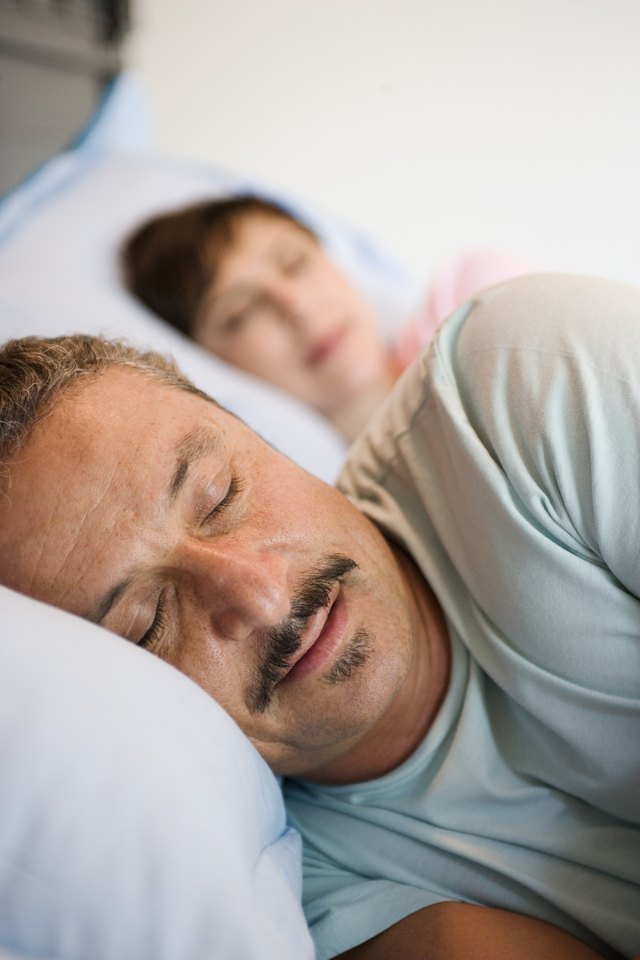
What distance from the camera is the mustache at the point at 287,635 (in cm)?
75

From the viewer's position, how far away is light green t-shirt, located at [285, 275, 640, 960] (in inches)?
30.3

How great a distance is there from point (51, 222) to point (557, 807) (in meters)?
1.18

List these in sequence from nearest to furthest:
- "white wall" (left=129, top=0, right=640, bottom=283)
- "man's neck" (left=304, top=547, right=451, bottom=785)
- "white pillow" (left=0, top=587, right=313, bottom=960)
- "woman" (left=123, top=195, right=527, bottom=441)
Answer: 1. "white pillow" (left=0, top=587, right=313, bottom=960)
2. "man's neck" (left=304, top=547, right=451, bottom=785)
3. "woman" (left=123, top=195, right=527, bottom=441)
4. "white wall" (left=129, top=0, right=640, bottom=283)

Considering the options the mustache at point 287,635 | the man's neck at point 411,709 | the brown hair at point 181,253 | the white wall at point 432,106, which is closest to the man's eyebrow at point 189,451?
the mustache at point 287,635

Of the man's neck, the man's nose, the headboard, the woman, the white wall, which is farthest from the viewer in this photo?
the white wall

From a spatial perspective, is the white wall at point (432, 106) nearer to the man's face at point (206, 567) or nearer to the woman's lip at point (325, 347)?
the woman's lip at point (325, 347)

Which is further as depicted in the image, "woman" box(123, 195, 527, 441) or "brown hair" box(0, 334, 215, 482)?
"woman" box(123, 195, 527, 441)

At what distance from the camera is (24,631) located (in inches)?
25.4

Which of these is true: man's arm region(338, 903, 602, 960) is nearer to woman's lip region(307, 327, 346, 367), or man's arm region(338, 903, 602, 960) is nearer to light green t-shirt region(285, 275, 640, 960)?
light green t-shirt region(285, 275, 640, 960)

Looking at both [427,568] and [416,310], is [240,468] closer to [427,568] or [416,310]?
[427,568]

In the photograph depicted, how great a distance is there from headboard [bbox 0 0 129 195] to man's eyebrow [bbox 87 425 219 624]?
36.5 inches

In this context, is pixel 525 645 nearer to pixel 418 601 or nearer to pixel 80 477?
pixel 418 601

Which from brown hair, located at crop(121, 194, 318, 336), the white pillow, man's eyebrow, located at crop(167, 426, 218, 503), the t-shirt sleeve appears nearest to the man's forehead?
man's eyebrow, located at crop(167, 426, 218, 503)

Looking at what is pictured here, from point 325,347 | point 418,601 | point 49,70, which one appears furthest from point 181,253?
point 418,601
